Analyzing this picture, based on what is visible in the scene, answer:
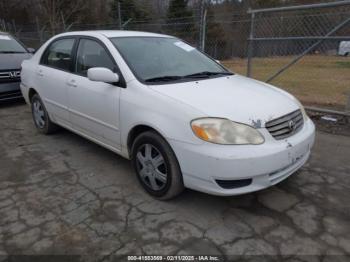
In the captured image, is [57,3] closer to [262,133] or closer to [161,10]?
[161,10]

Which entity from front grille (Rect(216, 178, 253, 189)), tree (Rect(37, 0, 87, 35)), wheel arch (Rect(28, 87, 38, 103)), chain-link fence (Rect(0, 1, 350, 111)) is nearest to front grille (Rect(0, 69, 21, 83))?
wheel arch (Rect(28, 87, 38, 103))

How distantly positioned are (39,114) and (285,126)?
3.79m

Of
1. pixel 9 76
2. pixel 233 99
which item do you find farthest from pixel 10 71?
pixel 233 99

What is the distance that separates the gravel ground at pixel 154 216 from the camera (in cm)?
242

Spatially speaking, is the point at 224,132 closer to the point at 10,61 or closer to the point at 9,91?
the point at 9,91

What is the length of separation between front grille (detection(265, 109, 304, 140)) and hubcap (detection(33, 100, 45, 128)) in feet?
11.6

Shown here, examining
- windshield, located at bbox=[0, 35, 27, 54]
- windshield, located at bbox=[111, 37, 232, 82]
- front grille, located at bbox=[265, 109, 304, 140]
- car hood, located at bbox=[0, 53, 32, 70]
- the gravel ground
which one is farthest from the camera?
windshield, located at bbox=[0, 35, 27, 54]

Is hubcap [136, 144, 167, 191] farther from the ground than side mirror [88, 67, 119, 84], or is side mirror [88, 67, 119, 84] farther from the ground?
side mirror [88, 67, 119, 84]

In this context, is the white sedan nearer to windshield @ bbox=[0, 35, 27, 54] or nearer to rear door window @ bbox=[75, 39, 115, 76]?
rear door window @ bbox=[75, 39, 115, 76]

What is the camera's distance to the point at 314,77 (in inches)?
356

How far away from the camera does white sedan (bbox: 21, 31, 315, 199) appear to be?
8.25 feet

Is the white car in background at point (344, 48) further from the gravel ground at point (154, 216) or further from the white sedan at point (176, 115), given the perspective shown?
the white sedan at point (176, 115)

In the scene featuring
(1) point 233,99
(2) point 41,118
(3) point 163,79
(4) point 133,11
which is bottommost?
(2) point 41,118

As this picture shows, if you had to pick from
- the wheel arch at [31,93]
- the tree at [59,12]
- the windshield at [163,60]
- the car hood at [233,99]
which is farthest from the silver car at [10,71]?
the tree at [59,12]
